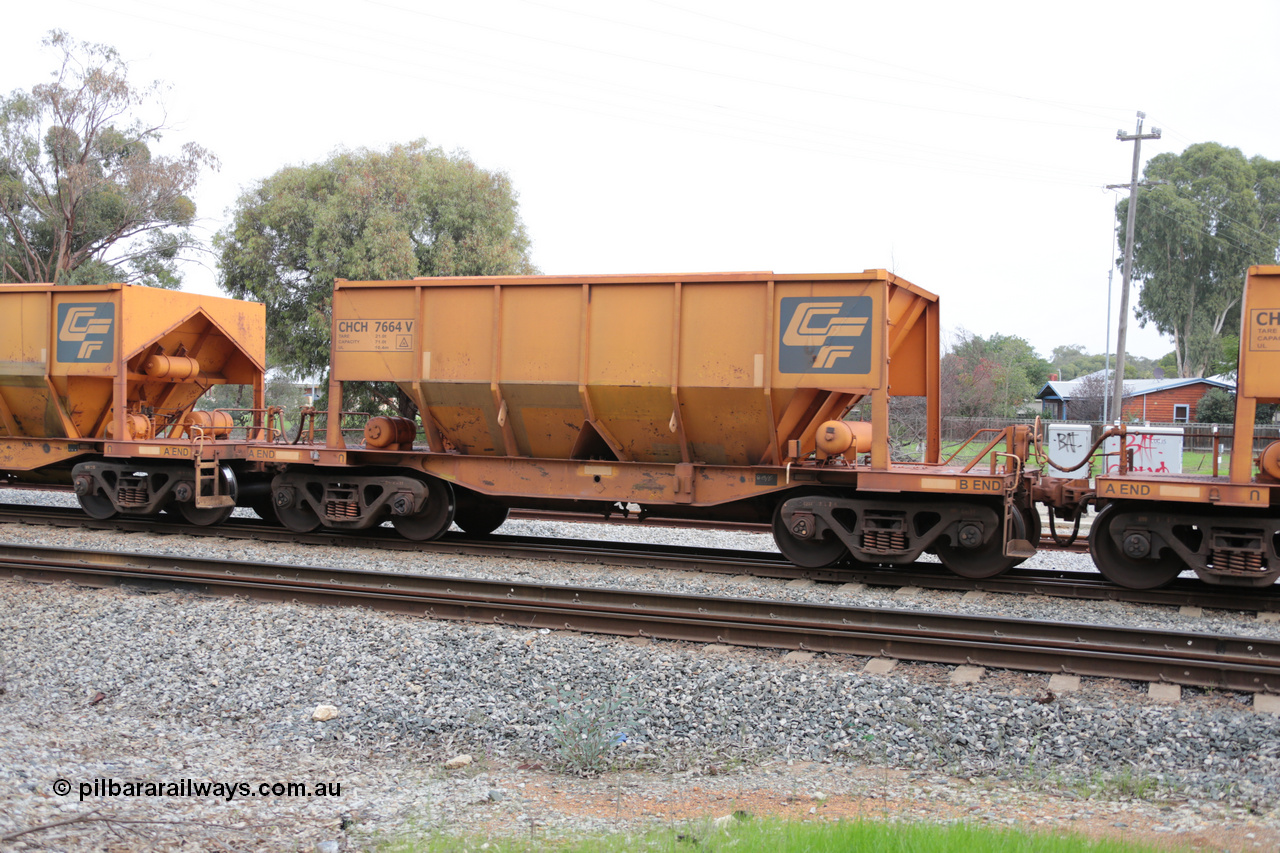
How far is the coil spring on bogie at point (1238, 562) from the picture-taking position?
321 inches

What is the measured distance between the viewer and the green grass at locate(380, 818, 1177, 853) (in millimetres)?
3494

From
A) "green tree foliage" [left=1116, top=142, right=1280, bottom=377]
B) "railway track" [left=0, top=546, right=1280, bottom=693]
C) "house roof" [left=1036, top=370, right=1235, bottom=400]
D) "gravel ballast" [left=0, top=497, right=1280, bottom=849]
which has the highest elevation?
"green tree foliage" [left=1116, top=142, right=1280, bottom=377]

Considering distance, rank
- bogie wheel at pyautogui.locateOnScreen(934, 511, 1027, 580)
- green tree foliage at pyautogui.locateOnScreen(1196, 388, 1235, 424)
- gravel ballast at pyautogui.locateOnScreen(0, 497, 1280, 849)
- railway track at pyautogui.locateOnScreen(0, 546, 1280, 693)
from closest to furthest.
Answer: gravel ballast at pyautogui.locateOnScreen(0, 497, 1280, 849)
railway track at pyautogui.locateOnScreen(0, 546, 1280, 693)
bogie wheel at pyautogui.locateOnScreen(934, 511, 1027, 580)
green tree foliage at pyautogui.locateOnScreen(1196, 388, 1235, 424)

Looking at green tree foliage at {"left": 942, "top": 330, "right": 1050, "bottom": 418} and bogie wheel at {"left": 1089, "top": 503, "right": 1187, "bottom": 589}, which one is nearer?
bogie wheel at {"left": 1089, "top": 503, "right": 1187, "bottom": 589}

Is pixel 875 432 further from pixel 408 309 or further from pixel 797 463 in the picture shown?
pixel 408 309

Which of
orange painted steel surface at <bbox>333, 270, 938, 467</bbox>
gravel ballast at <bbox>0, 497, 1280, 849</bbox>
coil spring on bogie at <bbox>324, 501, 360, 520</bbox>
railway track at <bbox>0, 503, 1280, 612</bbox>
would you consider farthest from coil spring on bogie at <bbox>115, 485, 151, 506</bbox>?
gravel ballast at <bbox>0, 497, 1280, 849</bbox>

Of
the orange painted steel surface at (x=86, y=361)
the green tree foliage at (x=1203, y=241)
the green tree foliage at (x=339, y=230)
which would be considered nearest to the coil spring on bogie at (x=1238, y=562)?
the orange painted steel surface at (x=86, y=361)

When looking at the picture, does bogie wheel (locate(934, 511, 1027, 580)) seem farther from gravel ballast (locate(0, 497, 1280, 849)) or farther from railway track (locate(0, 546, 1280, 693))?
railway track (locate(0, 546, 1280, 693))

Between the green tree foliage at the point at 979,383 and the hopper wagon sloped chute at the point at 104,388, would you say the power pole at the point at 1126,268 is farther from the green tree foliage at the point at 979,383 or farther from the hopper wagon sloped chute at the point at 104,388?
the hopper wagon sloped chute at the point at 104,388

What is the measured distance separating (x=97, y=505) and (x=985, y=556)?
12226 mm

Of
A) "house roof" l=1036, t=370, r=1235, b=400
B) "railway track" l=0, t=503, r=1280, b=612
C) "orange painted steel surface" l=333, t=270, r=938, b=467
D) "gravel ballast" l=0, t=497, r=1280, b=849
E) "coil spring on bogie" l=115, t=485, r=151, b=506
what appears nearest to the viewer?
"gravel ballast" l=0, t=497, r=1280, b=849

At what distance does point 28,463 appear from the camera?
1293 centimetres

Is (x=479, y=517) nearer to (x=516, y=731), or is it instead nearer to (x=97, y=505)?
(x=97, y=505)

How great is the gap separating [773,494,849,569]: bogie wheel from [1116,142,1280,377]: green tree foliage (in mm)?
59953
